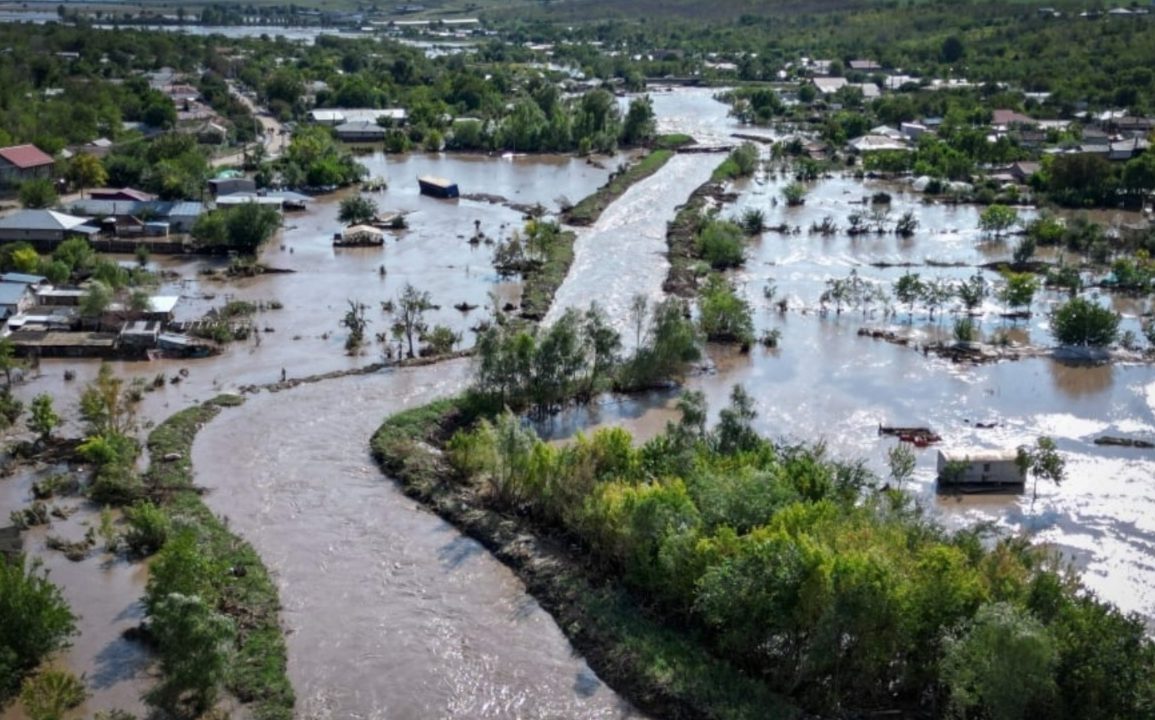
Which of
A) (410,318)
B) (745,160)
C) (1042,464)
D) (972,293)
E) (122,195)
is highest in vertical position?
(745,160)

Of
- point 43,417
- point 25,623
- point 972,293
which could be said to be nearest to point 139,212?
point 43,417

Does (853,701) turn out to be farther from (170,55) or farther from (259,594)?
(170,55)

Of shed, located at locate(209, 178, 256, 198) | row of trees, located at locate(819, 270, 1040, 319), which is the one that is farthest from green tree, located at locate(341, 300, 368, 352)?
shed, located at locate(209, 178, 256, 198)

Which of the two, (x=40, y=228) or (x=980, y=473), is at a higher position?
(x=40, y=228)

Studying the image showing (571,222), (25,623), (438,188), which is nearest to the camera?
(25,623)

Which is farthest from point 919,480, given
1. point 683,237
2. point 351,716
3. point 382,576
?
point 683,237

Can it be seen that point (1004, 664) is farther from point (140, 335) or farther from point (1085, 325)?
point (140, 335)
